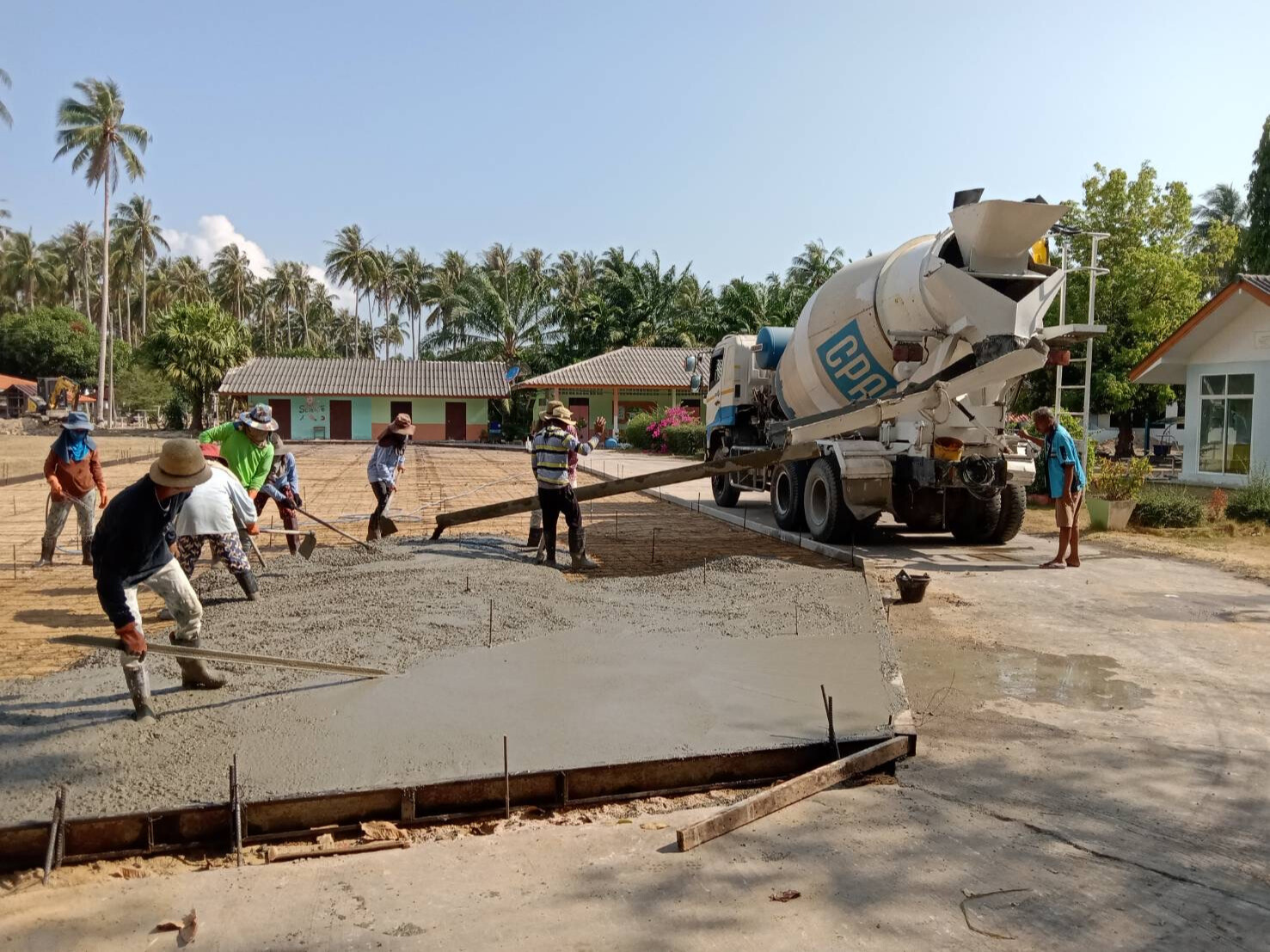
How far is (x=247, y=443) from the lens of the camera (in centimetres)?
750

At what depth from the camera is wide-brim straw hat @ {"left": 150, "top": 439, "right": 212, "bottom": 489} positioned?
425 centimetres

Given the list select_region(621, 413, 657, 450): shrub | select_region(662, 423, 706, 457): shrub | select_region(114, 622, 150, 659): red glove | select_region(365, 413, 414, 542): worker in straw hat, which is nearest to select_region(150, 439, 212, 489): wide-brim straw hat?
select_region(114, 622, 150, 659): red glove

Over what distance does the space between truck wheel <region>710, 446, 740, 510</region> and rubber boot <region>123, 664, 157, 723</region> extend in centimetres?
1114

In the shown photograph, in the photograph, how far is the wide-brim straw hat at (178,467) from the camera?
4246 millimetres

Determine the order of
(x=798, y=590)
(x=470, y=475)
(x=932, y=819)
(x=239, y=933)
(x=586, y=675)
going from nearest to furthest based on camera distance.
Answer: (x=239, y=933)
(x=932, y=819)
(x=586, y=675)
(x=798, y=590)
(x=470, y=475)

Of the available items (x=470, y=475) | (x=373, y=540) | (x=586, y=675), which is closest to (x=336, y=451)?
(x=470, y=475)

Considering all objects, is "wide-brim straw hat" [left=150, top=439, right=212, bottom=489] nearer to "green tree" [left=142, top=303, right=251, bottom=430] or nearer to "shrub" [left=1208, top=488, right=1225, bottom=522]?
"shrub" [left=1208, top=488, right=1225, bottom=522]

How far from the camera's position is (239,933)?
2789 millimetres

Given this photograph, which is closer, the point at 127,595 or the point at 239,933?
the point at 239,933

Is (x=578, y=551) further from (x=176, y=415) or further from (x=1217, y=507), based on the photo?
(x=176, y=415)

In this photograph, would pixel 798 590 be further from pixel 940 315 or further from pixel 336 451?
pixel 336 451

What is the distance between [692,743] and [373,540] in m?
6.32

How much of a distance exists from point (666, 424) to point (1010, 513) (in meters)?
22.4

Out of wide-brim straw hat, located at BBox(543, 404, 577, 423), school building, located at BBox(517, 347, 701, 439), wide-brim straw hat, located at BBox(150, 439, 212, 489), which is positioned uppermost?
school building, located at BBox(517, 347, 701, 439)
